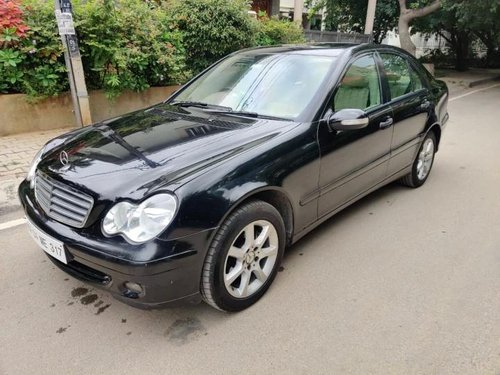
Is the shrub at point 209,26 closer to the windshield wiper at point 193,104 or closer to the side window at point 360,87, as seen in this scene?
the windshield wiper at point 193,104

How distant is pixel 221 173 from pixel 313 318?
106cm

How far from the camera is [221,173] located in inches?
92.1

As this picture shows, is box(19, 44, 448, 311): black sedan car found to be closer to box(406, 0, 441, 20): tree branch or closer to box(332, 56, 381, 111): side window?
box(332, 56, 381, 111): side window

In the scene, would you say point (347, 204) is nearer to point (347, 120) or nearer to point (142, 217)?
point (347, 120)

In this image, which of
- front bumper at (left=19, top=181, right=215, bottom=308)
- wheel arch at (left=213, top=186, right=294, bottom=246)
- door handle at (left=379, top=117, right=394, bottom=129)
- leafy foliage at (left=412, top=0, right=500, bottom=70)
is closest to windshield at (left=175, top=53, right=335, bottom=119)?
wheel arch at (left=213, top=186, right=294, bottom=246)

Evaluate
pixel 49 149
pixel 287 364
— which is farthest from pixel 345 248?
pixel 49 149

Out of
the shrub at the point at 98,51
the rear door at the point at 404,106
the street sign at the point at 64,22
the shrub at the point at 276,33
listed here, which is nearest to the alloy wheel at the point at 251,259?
the rear door at the point at 404,106

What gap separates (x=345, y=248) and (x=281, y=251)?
0.81 meters

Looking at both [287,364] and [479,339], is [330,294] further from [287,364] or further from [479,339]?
[479,339]

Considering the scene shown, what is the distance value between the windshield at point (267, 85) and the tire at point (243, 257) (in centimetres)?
86

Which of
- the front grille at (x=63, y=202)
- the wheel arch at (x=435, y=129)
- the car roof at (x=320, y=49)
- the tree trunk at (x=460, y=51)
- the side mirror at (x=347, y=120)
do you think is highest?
the car roof at (x=320, y=49)

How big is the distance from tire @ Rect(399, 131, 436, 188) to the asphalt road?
2.96 feet

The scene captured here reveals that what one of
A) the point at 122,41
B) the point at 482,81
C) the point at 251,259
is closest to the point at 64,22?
the point at 122,41

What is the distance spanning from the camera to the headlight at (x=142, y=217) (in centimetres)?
212
